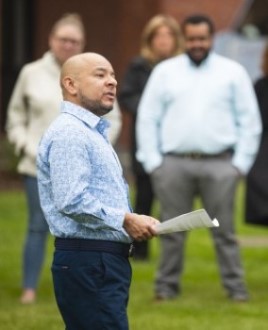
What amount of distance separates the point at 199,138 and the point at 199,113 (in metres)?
0.19

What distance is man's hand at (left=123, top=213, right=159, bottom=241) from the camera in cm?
633

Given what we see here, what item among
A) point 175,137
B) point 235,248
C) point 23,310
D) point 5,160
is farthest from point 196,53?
point 5,160

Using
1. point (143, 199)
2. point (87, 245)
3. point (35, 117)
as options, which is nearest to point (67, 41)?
point (35, 117)

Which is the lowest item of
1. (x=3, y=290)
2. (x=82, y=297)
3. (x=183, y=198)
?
(x=3, y=290)

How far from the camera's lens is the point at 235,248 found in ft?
35.0

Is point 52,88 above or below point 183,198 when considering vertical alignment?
above

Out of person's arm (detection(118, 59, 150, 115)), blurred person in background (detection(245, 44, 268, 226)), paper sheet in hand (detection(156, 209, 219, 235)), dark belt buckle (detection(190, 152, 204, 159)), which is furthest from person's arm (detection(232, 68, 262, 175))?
paper sheet in hand (detection(156, 209, 219, 235))

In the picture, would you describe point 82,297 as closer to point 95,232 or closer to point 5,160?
point 95,232

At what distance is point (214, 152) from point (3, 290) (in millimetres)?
2103

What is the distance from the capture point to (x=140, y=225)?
6.34m

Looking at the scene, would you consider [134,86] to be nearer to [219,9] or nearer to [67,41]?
[67,41]

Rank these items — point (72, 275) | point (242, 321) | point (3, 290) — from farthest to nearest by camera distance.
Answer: point (3, 290) < point (242, 321) < point (72, 275)

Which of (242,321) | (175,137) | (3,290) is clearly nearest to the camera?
(242,321)

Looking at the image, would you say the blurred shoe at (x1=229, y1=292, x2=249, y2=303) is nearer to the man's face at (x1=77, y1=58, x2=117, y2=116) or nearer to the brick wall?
the man's face at (x1=77, y1=58, x2=117, y2=116)
